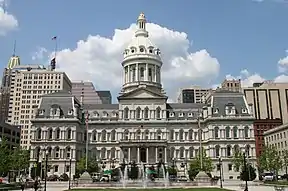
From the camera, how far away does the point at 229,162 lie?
325 ft

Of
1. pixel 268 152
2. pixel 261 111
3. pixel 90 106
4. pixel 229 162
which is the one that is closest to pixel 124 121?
pixel 90 106

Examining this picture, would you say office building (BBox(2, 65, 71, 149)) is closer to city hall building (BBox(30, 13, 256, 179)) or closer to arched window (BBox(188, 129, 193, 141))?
city hall building (BBox(30, 13, 256, 179))

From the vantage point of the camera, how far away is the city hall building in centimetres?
9956

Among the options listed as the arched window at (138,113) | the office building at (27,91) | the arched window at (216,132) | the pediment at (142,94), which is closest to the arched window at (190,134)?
the arched window at (216,132)

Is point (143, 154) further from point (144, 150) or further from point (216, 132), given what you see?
point (216, 132)

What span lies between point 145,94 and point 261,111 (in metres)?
75.7

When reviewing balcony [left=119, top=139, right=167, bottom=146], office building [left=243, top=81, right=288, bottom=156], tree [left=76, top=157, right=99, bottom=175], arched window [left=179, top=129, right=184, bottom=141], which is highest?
office building [left=243, top=81, right=288, bottom=156]

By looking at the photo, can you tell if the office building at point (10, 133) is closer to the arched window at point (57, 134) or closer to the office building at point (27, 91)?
the office building at point (27, 91)

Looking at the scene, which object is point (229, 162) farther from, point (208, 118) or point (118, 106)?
point (118, 106)

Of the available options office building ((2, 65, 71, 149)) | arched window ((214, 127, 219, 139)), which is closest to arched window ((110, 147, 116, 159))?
arched window ((214, 127, 219, 139))

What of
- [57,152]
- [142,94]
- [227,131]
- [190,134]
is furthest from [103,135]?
[227,131]

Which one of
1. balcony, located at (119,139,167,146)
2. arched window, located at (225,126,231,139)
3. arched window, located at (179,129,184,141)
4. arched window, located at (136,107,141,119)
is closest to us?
balcony, located at (119,139,167,146)

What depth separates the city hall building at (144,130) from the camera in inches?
3920

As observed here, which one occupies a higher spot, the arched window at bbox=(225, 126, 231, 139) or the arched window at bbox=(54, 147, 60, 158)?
the arched window at bbox=(225, 126, 231, 139)
